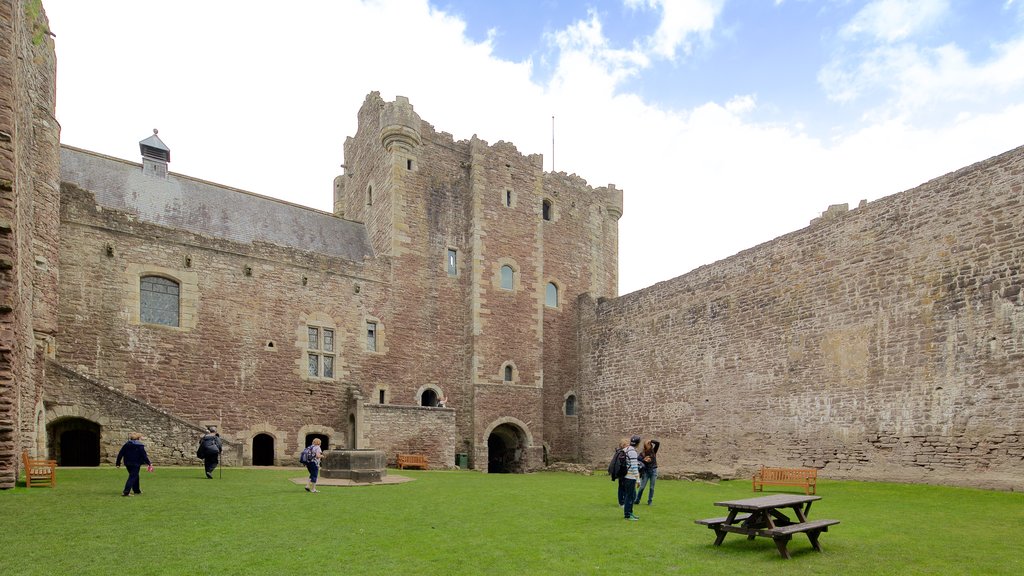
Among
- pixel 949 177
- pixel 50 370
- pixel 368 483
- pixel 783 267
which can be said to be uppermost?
pixel 949 177

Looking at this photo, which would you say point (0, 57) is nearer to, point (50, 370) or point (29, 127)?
point (29, 127)

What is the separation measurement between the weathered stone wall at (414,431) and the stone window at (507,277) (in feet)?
18.9

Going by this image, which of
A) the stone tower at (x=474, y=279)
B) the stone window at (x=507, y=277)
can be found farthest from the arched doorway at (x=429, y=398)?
the stone window at (x=507, y=277)

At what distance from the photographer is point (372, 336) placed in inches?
958

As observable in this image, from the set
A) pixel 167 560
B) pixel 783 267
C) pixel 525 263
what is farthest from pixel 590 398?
pixel 167 560

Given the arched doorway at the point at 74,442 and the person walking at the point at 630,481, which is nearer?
the person walking at the point at 630,481

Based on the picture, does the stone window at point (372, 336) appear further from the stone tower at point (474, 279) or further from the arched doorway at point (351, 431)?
the arched doorway at point (351, 431)

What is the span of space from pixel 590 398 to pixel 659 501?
15315 millimetres

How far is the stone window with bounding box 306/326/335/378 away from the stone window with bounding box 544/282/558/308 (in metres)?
9.39

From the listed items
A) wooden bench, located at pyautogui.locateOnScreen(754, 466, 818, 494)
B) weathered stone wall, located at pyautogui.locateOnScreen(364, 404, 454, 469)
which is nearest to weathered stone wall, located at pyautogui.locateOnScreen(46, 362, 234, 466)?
weathered stone wall, located at pyautogui.locateOnScreen(364, 404, 454, 469)

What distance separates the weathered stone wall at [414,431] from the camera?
73.6ft

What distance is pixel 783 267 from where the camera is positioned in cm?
1983

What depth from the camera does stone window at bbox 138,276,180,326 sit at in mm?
20055

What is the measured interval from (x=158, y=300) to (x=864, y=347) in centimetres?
1918
